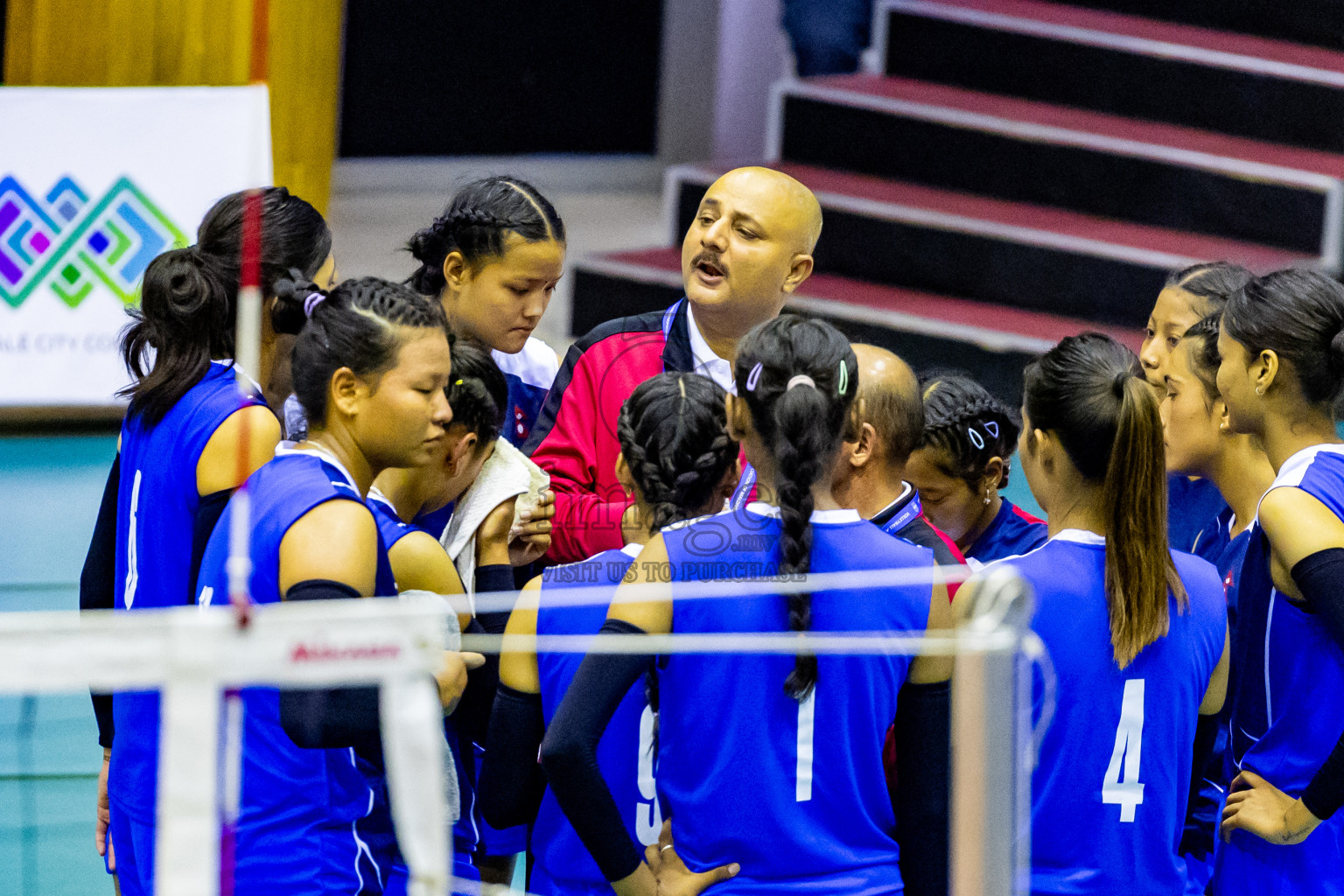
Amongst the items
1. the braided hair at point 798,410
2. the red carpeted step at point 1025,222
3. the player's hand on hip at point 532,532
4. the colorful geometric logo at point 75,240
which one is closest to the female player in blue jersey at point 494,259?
the player's hand on hip at point 532,532

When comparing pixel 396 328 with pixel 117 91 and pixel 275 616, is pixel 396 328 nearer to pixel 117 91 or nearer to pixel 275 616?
pixel 275 616

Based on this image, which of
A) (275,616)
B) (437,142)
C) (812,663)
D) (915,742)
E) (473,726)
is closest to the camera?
(275,616)

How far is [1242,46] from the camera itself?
7.62 m

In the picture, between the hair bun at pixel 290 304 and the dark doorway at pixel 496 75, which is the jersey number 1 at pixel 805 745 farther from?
the dark doorway at pixel 496 75

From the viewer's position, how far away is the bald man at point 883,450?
2.15 m

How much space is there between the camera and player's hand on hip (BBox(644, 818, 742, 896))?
5.89 ft

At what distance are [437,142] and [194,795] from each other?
29.6ft

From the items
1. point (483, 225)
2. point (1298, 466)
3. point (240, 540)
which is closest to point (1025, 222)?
point (483, 225)

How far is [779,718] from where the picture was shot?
1.76m

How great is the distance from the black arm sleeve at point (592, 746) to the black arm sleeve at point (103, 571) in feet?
3.29

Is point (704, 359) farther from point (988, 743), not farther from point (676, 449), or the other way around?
point (988, 743)

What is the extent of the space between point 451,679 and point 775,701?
0.44m

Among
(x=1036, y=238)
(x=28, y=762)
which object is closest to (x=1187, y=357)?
(x=28, y=762)

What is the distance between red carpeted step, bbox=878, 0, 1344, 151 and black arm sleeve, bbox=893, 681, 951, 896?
21.0 ft
